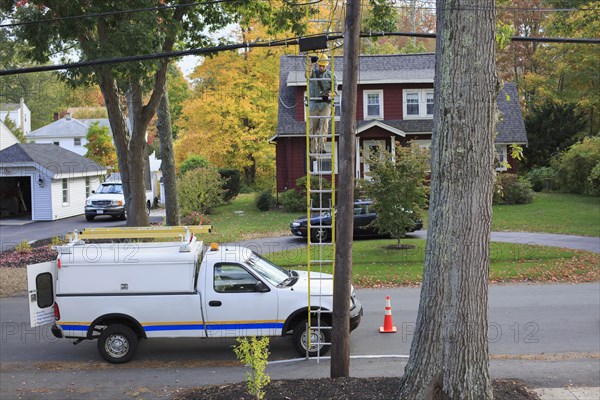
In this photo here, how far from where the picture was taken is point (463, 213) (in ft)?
22.7

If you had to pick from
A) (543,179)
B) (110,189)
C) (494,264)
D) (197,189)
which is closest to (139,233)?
(494,264)

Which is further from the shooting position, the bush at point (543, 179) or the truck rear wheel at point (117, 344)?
the bush at point (543, 179)

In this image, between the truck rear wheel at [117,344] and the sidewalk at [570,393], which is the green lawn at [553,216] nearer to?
the sidewalk at [570,393]

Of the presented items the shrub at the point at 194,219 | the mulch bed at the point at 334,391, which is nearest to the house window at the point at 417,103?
the shrub at the point at 194,219

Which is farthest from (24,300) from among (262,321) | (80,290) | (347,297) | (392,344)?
(347,297)

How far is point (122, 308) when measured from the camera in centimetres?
1117

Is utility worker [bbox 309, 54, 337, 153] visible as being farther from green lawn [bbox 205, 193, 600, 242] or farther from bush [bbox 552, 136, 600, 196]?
bush [bbox 552, 136, 600, 196]

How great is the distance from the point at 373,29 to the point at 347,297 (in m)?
10.9

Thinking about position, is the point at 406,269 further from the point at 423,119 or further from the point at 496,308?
the point at 423,119

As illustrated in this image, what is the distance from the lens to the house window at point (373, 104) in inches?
1439

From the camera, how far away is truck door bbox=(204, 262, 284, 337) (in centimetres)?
1114

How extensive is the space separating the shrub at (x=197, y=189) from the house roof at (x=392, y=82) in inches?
191

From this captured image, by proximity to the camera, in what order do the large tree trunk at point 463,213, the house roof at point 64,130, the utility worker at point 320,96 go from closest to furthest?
1. the large tree trunk at point 463,213
2. the utility worker at point 320,96
3. the house roof at point 64,130

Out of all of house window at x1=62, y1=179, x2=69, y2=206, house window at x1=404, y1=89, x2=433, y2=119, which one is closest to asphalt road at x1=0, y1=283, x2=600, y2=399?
house window at x1=62, y1=179, x2=69, y2=206
